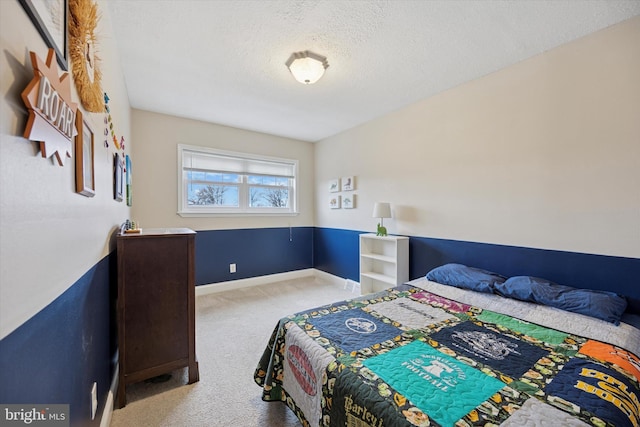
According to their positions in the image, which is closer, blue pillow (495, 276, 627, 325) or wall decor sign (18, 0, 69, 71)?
wall decor sign (18, 0, 69, 71)

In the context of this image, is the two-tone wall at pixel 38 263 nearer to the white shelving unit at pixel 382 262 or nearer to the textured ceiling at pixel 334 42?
the textured ceiling at pixel 334 42

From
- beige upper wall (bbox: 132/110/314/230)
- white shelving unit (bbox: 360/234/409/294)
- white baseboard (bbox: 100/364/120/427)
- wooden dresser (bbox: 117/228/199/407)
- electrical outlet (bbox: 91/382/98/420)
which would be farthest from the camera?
beige upper wall (bbox: 132/110/314/230)

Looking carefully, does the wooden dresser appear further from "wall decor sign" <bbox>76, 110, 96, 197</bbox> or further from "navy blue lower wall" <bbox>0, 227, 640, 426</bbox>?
"wall decor sign" <bbox>76, 110, 96, 197</bbox>

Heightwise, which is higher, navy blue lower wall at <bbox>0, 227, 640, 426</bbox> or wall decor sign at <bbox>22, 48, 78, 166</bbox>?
wall decor sign at <bbox>22, 48, 78, 166</bbox>

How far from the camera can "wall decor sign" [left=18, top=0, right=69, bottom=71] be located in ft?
2.17

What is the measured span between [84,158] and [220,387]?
5.65 feet

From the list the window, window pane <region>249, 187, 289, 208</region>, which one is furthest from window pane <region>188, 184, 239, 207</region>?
window pane <region>249, 187, 289, 208</region>

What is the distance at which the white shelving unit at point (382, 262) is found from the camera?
125 inches

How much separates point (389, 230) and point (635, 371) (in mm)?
2436

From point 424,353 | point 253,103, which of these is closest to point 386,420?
point 424,353

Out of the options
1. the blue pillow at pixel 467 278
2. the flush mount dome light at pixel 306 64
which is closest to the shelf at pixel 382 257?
the blue pillow at pixel 467 278

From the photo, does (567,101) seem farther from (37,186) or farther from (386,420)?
(37,186)

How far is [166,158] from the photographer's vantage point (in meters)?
3.63

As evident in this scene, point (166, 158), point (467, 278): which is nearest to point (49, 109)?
point (467, 278)
